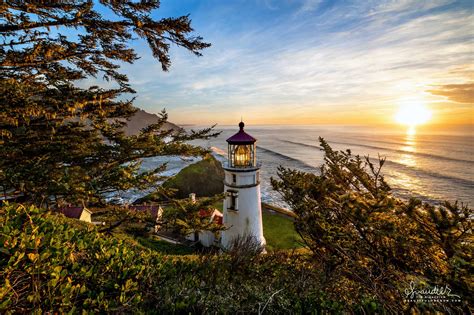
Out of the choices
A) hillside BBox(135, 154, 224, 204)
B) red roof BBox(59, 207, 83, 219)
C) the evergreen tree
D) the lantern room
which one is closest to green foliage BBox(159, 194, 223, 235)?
the evergreen tree

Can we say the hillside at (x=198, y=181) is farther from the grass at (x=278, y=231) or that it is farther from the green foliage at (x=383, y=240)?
the green foliage at (x=383, y=240)

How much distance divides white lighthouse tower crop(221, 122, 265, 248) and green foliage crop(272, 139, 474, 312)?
6056 mm

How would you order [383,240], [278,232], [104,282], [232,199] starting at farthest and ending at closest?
[278,232] → [232,199] → [383,240] → [104,282]

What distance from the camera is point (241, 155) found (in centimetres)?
1098

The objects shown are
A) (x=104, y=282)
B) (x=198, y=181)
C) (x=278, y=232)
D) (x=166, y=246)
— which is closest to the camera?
(x=104, y=282)

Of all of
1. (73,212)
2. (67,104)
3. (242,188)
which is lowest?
(73,212)

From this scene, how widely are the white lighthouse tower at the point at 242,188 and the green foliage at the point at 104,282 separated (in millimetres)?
6956

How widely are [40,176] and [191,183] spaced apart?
24.3m

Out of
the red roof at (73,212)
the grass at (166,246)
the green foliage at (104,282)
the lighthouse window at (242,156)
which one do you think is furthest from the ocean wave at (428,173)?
the red roof at (73,212)

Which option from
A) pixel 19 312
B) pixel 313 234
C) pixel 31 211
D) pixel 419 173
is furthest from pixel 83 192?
pixel 419 173

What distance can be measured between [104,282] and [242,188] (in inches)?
326

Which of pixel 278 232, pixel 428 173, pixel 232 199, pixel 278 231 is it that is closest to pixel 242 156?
pixel 232 199

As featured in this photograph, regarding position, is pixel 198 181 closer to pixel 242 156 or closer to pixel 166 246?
pixel 166 246
